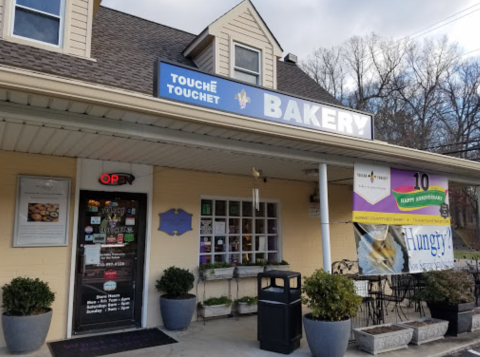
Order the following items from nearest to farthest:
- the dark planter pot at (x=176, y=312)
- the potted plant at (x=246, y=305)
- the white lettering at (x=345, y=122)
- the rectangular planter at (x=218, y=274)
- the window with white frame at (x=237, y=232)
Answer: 1. the dark planter pot at (x=176, y=312)
2. the white lettering at (x=345, y=122)
3. the rectangular planter at (x=218, y=274)
4. the potted plant at (x=246, y=305)
5. the window with white frame at (x=237, y=232)

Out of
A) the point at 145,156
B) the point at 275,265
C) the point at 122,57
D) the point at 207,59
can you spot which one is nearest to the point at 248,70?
the point at 207,59

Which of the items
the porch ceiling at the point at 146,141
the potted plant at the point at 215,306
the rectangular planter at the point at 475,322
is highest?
the porch ceiling at the point at 146,141

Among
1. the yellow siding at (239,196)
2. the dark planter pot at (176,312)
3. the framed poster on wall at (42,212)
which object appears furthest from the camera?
the yellow siding at (239,196)

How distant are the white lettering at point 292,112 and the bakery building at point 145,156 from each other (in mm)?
20

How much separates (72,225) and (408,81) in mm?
26892

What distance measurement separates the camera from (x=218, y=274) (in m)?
6.64

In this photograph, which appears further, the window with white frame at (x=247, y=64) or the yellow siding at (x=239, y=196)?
the window with white frame at (x=247, y=64)

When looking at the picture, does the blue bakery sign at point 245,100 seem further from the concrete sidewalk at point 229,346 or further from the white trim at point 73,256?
the concrete sidewalk at point 229,346

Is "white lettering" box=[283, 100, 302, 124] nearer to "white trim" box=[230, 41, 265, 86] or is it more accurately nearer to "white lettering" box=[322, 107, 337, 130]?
"white lettering" box=[322, 107, 337, 130]

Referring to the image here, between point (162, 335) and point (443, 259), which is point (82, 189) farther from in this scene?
point (443, 259)

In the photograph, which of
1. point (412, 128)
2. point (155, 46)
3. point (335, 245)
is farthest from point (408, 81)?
point (155, 46)

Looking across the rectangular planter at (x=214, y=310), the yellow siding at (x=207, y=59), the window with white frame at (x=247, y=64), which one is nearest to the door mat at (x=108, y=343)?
the rectangular planter at (x=214, y=310)

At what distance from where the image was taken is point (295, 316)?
507cm

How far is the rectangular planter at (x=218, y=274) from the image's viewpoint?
6559mm
